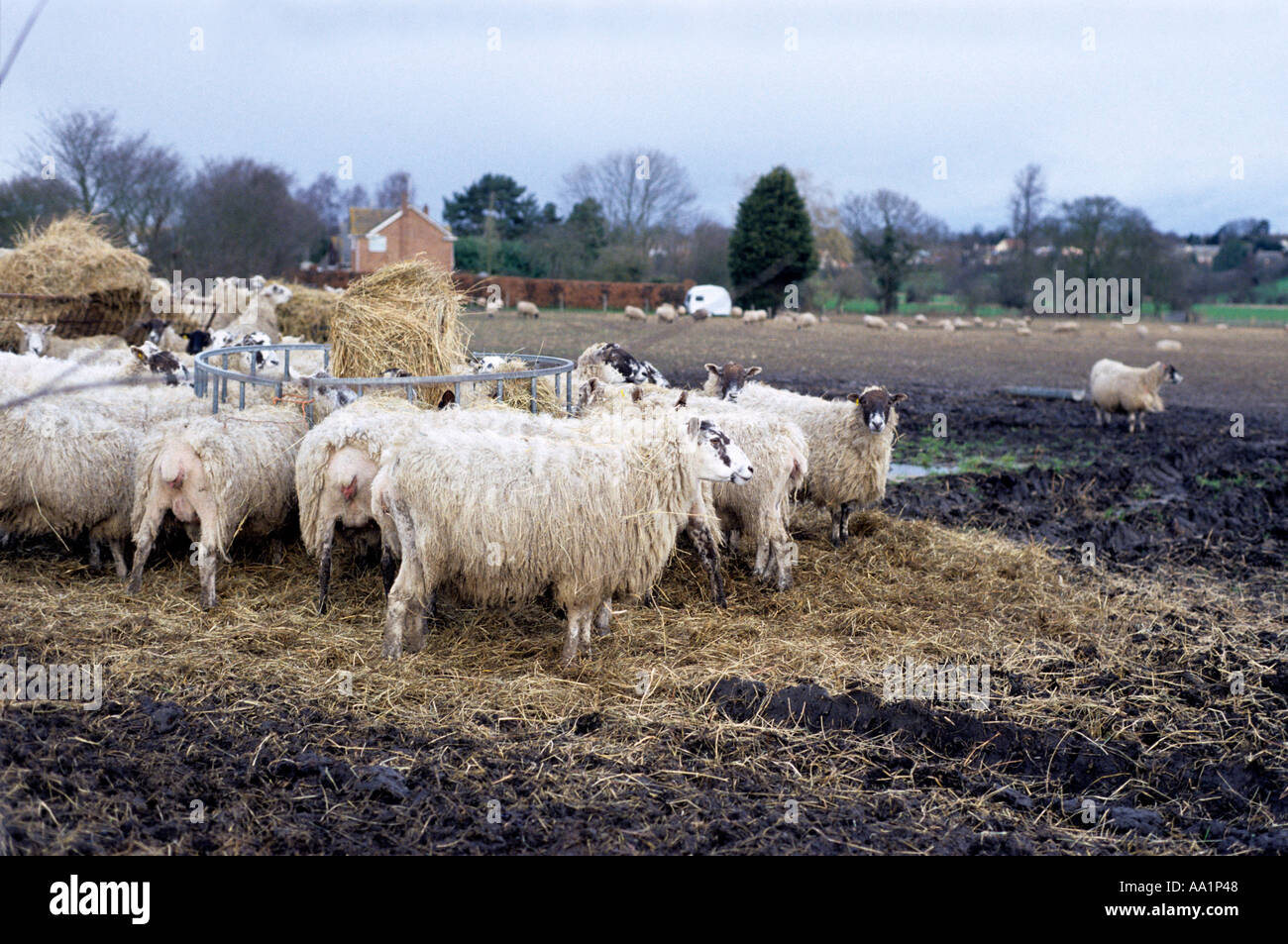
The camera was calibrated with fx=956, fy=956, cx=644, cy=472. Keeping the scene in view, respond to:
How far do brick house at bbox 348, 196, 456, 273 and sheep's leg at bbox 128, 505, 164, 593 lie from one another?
139 feet

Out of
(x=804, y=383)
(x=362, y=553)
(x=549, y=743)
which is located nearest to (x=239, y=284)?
(x=804, y=383)

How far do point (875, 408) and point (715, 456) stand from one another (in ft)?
9.80

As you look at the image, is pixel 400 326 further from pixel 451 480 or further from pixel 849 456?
pixel 849 456

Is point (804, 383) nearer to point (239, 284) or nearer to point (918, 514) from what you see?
point (918, 514)

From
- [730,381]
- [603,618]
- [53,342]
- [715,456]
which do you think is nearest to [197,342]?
[53,342]

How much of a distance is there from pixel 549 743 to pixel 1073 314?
174ft

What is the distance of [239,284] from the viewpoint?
72.0 ft

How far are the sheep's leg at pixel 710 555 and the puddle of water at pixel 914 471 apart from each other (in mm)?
5379

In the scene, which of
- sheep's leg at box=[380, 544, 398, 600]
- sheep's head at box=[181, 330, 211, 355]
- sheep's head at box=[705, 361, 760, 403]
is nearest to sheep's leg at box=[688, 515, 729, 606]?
sheep's leg at box=[380, 544, 398, 600]

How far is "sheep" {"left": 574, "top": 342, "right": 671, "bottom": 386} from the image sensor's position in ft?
32.9

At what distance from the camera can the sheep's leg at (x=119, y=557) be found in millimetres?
7281

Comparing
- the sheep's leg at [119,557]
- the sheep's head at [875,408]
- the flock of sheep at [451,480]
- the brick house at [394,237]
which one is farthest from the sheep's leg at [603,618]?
the brick house at [394,237]

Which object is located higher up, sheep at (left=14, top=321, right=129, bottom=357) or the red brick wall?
the red brick wall

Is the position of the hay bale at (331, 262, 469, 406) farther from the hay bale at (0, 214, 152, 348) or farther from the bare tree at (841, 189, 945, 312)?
the bare tree at (841, 189, 945, 312)
